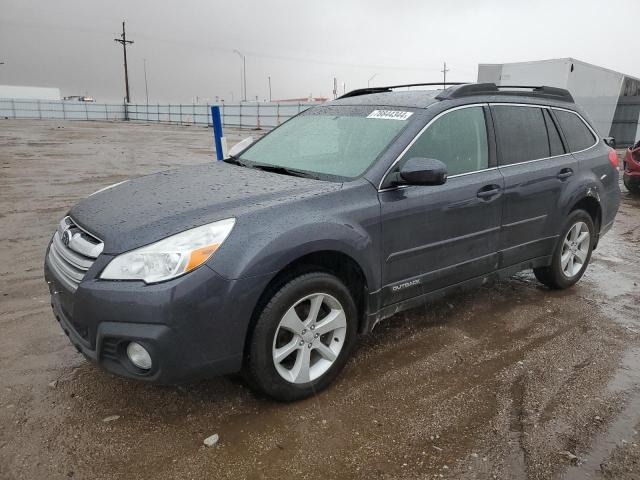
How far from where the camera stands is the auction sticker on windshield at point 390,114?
348 centimetres

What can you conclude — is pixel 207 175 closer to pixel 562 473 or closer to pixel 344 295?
pixel 344 295

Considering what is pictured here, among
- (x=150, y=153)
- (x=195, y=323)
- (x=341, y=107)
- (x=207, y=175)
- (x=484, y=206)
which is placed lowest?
(x=150, y=153)

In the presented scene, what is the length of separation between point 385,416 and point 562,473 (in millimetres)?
873

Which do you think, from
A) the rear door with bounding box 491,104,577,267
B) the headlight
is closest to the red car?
the rear door with bounding box 491,104,577,267

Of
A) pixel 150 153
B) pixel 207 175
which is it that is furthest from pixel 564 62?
pixel 207 175

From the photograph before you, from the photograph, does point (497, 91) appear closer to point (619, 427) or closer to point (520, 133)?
point (520, 133)

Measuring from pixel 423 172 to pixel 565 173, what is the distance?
1.97 meters

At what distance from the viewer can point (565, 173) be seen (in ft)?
14.3

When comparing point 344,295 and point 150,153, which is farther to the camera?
point 150,153

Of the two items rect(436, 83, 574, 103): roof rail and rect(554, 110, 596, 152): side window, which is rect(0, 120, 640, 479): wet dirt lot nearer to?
rect(554, 110, 596, 152): side window

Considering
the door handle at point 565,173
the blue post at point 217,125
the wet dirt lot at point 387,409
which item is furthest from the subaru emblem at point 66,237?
the door handle at point 565,173

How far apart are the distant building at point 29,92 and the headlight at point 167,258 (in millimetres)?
103011

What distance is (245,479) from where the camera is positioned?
7.56 ft

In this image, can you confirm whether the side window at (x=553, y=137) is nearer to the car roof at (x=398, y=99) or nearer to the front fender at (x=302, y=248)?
the car roof at (x=398, y=99)
